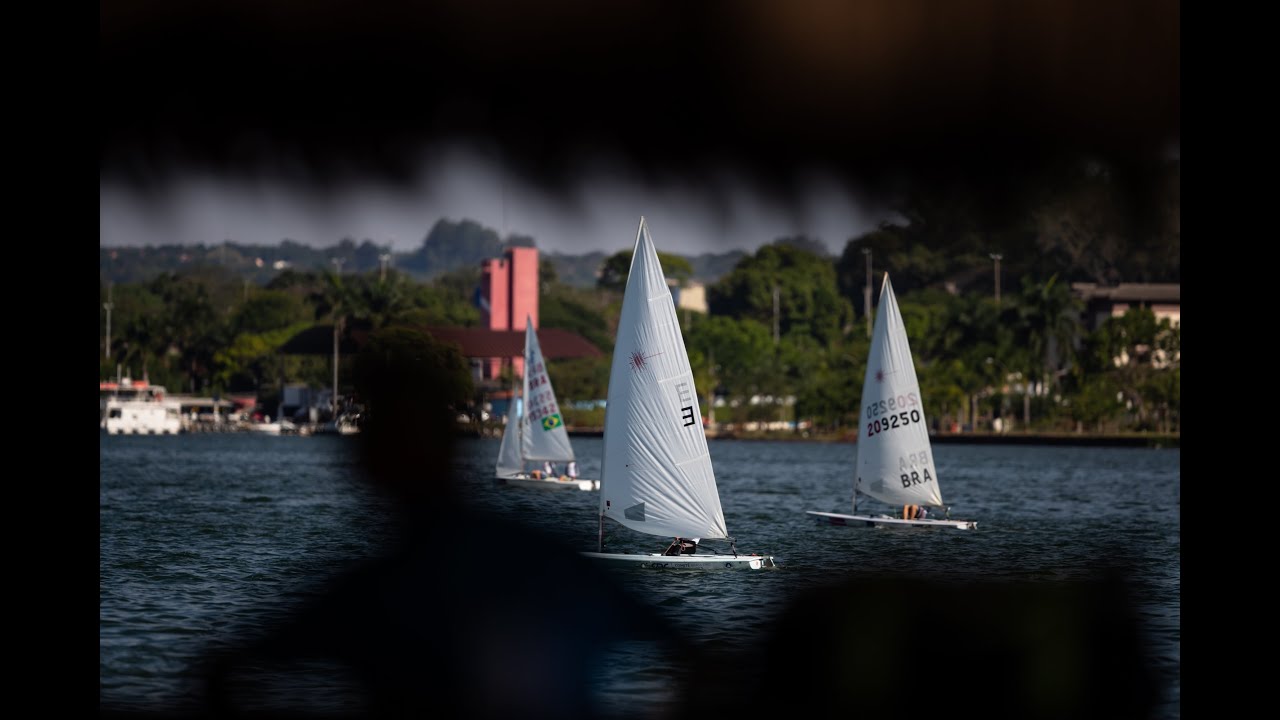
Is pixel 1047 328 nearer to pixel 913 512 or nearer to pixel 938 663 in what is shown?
pixel 913 512

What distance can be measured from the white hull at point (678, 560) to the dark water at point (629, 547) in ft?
1.05

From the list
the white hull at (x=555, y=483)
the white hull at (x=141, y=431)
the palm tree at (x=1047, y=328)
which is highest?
the palm tree at (x=1047, y=328)

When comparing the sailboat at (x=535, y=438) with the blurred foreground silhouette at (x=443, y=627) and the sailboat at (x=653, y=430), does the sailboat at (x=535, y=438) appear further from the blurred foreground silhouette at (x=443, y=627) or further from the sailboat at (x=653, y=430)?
the sailboat at (x=653, y=430)

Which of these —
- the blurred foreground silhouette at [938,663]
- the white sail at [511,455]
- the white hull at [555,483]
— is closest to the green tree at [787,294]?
the white sail at [511,455]

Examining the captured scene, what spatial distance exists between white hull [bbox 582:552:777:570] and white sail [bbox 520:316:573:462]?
24991mm

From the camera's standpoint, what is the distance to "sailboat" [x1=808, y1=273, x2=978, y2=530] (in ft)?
121

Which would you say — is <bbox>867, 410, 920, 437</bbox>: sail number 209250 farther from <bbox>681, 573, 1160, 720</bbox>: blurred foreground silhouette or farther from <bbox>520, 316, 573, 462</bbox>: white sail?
<bbox>520, 316, 573, 462</bbox>: white sail

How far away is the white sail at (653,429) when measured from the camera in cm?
2420

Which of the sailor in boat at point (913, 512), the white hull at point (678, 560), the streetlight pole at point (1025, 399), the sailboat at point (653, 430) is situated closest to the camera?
the sailboat at point (653, 430)

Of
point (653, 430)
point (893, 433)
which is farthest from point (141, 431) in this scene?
point (653, 430)

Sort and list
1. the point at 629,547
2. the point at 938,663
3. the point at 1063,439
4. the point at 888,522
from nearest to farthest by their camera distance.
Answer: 1. the point at 938,663
2. the point at 629,547
3. the point at 888,522
4. the point at 1063,439

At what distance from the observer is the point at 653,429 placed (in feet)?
81.3

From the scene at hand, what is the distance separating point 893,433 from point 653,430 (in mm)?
13482
